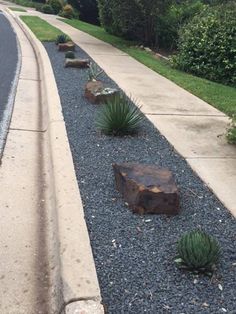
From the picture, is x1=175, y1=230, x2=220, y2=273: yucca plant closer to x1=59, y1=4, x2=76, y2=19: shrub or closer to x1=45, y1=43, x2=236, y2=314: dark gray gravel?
x1=45, y1=43, x2=236, y2=314: dark gray gravel

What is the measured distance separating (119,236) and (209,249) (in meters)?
0.74

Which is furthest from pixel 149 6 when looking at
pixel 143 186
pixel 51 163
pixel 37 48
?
pixel 143 186

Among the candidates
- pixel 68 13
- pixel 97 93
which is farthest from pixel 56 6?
pixel 97 93

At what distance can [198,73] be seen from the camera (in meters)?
12.1

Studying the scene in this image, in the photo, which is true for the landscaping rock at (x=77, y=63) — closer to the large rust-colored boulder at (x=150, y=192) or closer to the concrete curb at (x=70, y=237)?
the concrete curb at (x=70, y=237)

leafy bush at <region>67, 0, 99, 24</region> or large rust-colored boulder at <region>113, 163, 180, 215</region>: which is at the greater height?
leafy bush at <region>67, 0, 99, 24</region>

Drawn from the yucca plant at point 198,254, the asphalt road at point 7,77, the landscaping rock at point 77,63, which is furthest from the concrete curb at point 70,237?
the landscaping rock at point 77,63

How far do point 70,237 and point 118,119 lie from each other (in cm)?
275

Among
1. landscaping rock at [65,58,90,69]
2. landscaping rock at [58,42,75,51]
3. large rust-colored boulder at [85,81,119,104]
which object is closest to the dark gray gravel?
large rust-colored boulder at [85,81,119,104]

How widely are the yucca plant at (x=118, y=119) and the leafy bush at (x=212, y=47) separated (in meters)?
5.54

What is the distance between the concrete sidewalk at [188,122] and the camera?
523cm

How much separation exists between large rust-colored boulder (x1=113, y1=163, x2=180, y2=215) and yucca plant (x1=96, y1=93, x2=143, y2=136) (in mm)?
1826

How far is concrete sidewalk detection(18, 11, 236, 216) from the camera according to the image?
5234 millimetres

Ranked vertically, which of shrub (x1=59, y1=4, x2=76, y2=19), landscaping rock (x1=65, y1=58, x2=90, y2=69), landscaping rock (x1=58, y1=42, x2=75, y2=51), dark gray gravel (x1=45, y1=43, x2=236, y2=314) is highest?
shrub (x1=59, y1=4, x2=76, y2=19)
